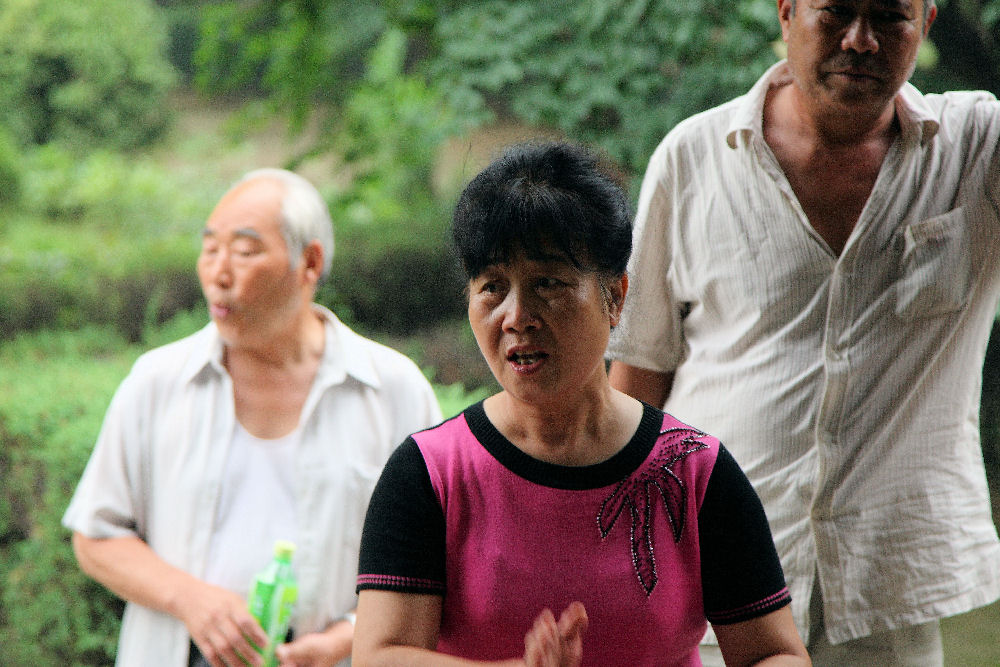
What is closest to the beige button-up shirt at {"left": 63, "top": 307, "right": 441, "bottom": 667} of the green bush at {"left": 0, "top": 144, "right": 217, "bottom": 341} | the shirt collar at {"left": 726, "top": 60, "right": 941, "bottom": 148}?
the shirt collar at {"left": 726, "top": 60, "right": 941, "bottom": 148}

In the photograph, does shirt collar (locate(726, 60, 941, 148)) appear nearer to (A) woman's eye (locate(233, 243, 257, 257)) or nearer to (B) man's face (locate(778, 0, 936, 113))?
(B) man's face (locate(778, 0, 936, 113))

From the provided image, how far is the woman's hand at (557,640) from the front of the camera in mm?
A: 1224

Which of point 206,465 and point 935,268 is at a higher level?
point 935,268

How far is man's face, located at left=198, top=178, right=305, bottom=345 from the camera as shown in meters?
2.52

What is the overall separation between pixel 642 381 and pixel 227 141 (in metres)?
3.78

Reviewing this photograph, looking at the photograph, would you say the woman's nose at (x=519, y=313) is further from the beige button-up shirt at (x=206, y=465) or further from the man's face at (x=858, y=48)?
the beige button-up shirt at (x=206, y=465)

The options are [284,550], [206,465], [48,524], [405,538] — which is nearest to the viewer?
[405,538]

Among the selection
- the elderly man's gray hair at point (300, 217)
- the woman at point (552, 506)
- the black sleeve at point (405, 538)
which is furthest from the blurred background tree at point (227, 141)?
the black sleeve at point (405, 538)

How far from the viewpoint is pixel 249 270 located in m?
2.53

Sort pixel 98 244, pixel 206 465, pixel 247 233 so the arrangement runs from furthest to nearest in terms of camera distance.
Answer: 1. pixel 98 244
2. pixel 247 233
3. pixel 206 465

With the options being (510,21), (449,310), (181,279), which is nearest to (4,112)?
(181,279)

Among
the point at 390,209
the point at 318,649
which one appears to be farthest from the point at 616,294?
the point at 390,209

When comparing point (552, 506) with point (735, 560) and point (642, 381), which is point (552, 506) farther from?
point (642, 381)

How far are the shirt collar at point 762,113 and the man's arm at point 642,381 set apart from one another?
0.49 metres
